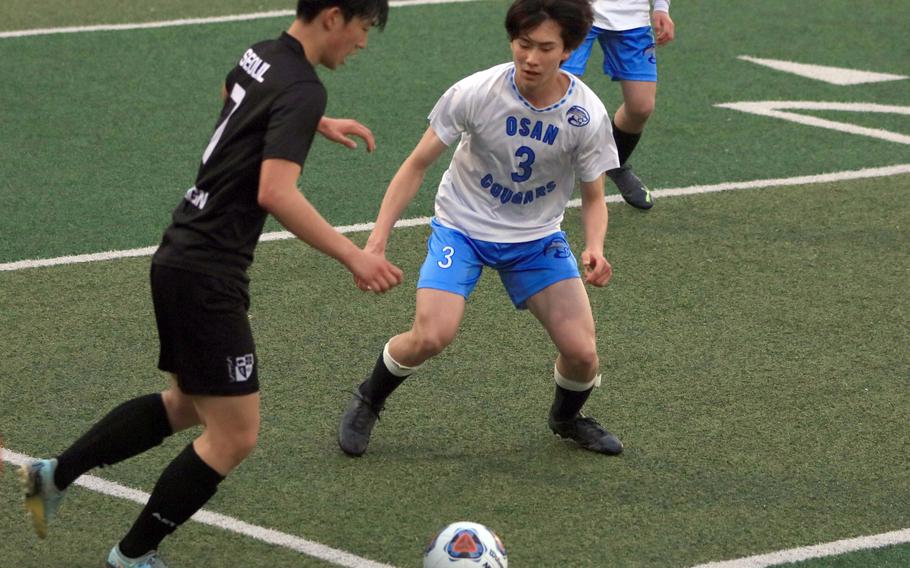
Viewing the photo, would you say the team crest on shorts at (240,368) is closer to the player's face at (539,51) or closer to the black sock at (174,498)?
the black sock at (174,498)

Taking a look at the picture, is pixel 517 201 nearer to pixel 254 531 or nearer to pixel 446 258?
pixel 446 258

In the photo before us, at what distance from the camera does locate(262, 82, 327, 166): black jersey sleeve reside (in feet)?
13.0

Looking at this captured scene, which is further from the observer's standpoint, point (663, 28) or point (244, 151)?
point (663, 28)

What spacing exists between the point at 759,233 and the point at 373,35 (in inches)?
186

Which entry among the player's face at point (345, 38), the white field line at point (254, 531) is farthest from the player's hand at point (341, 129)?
the white field line at point (254, 531)

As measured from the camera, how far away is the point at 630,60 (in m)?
8.12

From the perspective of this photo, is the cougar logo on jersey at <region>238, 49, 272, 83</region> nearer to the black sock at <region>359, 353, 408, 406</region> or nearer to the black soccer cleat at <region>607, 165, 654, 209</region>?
the black sock at <region>359, 353, 408, 406</region>

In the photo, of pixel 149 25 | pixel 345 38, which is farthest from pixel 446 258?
pixel 149 25

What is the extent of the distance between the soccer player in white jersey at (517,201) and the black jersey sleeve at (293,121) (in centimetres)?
→ 111

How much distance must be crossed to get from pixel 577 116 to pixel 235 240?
5.25 feet

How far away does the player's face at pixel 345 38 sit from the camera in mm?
4188

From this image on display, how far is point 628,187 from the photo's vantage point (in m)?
8.32

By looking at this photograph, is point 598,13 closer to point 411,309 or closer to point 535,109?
point 411,309

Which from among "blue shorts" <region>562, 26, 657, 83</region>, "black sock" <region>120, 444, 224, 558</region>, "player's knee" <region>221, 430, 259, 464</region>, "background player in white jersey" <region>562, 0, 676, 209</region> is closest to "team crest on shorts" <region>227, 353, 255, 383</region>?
"player's knee" <region>221, 430, 259, 464</region>
